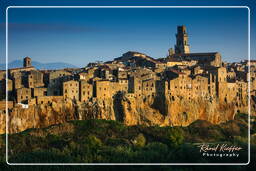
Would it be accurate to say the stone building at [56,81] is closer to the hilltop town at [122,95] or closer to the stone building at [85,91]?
the hilltop town at [122,95]

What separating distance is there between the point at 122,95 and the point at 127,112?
31.7 inches

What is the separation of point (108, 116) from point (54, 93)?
2.54 metres

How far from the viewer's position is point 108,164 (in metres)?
5.79

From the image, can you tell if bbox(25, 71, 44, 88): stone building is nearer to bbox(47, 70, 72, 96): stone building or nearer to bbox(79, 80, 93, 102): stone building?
bbox(47, 70, 72, 96): stone building

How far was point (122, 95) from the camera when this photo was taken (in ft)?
57.4

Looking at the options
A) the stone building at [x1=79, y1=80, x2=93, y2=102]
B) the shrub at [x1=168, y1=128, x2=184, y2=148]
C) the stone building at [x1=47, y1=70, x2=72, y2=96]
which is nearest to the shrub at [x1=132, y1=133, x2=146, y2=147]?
the shrub at [x1=168, y1=128, x2=184, y2=148]

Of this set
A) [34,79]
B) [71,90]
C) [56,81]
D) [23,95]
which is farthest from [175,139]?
[34,79]

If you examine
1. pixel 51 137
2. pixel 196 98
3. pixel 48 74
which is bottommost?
pixel 51 137

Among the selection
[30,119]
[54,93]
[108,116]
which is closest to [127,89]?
[108,116]

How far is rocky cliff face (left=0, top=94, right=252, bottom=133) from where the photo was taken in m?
14.9

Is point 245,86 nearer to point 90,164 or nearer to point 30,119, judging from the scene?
point 30,119

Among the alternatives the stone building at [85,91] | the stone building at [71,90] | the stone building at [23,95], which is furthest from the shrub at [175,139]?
the stone building at [23,95]

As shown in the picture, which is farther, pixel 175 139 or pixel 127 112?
pixel 127 112

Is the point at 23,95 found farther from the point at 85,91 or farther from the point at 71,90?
the point at 85,91
